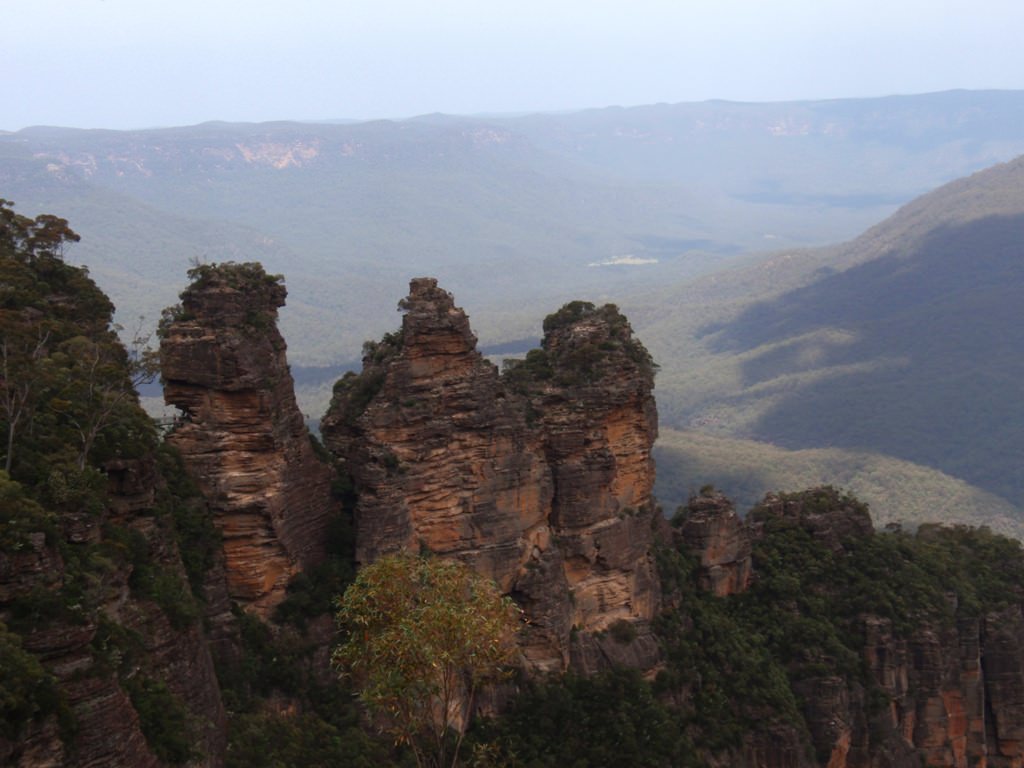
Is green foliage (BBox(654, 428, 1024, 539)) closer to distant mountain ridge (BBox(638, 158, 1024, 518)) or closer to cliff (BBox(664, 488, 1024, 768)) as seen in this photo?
distant mountain ridge (BBox(638, 158, 1024, 518))

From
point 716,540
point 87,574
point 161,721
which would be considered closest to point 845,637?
point 716,540

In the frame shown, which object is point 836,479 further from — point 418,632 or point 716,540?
point 418,632

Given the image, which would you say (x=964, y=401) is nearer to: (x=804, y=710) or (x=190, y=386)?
(x=804, y=710)

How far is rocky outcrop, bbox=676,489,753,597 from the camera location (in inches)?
1499

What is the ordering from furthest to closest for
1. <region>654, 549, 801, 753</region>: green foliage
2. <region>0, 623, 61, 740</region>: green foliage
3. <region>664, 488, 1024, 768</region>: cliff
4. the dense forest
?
1. <region>664, 488, 1024, 768</region>: cliff
2. <region>654, 549, 801, 753</region>: green foliage
3. the dense forest
4. <region>0, 623, 61, 740</region>: green foliage

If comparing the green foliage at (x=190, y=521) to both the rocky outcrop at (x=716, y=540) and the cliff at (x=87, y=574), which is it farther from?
the rocky outcrop at (x=716, y=540)

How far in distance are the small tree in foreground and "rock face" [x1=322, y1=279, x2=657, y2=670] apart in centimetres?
560

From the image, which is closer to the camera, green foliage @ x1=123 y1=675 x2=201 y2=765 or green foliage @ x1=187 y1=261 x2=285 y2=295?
green foliage @ x1=123 y1=675 x2=201 y2=765

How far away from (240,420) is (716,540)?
1855 centimetres

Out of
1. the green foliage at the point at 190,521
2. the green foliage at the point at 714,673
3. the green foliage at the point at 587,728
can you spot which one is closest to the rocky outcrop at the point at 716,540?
the green foliage at the point at 714,673

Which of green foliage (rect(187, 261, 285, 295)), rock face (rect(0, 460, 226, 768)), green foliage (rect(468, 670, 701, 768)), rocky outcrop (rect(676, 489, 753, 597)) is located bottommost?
green foliage (rect(468, 670, 701, 768))

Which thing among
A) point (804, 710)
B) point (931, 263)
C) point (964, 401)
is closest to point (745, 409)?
point (964, 401)

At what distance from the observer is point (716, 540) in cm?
3822

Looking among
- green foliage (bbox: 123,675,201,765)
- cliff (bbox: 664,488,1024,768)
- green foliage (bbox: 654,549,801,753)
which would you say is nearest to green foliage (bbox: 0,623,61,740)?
green foliage (bbox: 123,675,201,765)
